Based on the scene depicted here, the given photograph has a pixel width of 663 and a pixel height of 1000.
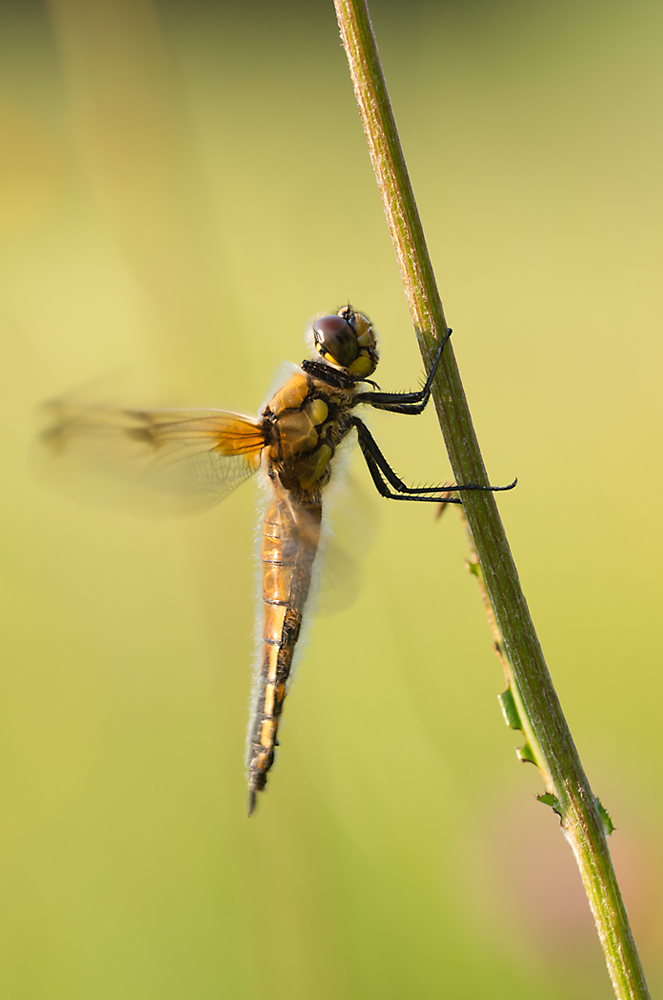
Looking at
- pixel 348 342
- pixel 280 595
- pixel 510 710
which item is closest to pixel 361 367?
pixel 348 342

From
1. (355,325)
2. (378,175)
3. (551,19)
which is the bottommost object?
(378,175)

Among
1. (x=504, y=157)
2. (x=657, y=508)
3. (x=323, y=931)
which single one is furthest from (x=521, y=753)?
(x=504, y=157)

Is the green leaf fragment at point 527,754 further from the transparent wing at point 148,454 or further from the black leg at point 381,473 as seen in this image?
the transparent wing at point 148,454

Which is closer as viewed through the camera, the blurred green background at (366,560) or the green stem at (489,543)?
the green stem at (489,543)

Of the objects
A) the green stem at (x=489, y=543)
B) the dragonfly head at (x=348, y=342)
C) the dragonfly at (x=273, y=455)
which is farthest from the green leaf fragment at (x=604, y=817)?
the dragonfly head at (x=348, y=342)

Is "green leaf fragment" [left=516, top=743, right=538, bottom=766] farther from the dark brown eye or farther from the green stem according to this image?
the dark brown eye

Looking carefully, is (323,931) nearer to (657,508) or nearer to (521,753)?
(521,753)

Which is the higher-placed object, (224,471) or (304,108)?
(304,108)
